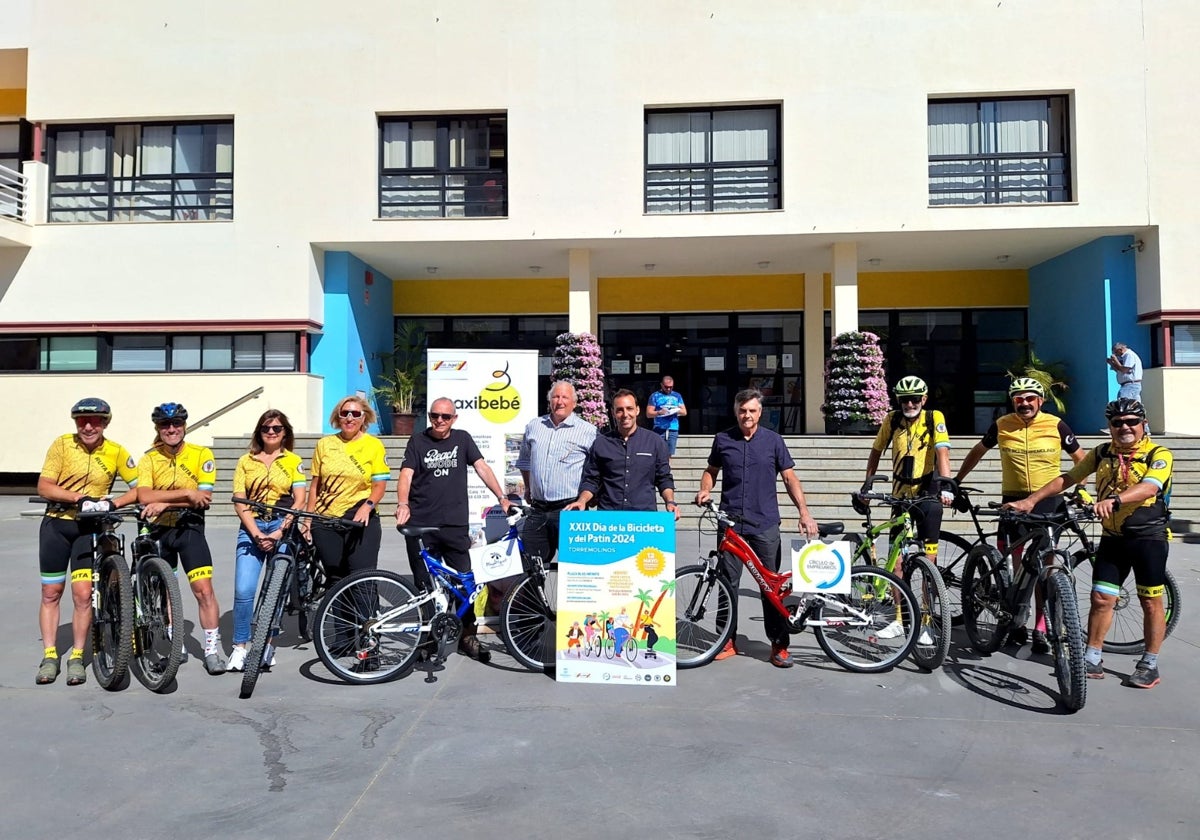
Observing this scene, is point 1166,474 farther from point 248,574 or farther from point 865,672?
point 248,574

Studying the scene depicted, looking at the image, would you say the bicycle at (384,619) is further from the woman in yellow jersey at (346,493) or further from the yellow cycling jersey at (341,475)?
the yellow cycling jersey at (341,475)

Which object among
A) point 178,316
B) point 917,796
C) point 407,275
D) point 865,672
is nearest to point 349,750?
point 917,796

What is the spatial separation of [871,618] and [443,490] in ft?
9.19

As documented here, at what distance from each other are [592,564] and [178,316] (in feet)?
38.8

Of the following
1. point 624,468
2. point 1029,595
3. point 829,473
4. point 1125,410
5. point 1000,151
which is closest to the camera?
point 1125,410

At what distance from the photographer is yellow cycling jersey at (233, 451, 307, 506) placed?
5.14 m

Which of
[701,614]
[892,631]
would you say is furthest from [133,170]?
[892,631]

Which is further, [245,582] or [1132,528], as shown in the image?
[245,582]

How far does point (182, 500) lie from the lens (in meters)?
4.81

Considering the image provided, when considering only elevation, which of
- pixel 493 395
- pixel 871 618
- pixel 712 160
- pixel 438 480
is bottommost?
pixel 871 618

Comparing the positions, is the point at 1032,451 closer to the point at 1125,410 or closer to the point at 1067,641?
the point at 1125,410

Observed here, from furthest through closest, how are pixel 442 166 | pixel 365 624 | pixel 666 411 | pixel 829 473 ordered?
pixel 442 166 < pixel 666 411 < pixel 829 473 < pixel 365 624

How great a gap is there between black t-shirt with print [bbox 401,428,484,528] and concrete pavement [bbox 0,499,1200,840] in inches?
38.0

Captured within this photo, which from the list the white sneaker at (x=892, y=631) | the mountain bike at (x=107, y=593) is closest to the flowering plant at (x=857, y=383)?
the white sneaker at (x=892, y=631)
